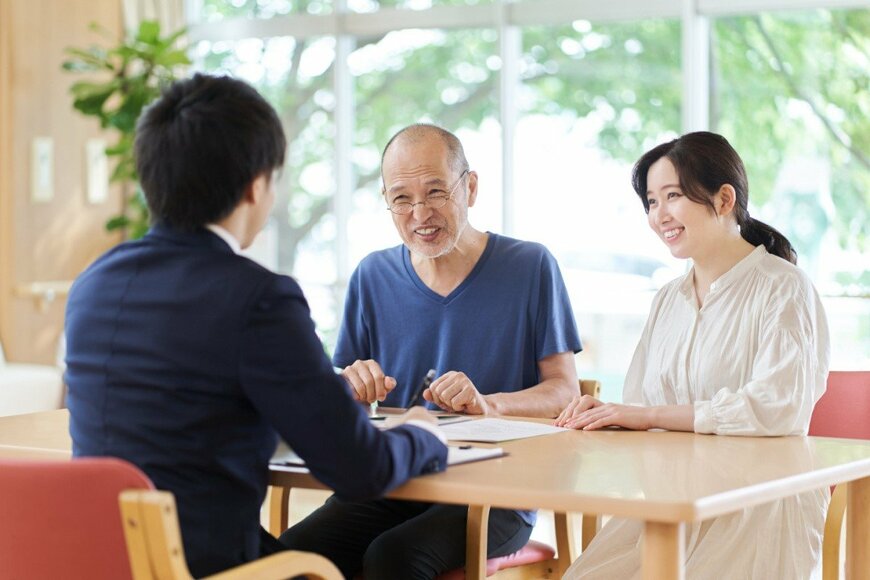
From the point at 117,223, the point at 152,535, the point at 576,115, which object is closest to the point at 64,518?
the point at 152,535

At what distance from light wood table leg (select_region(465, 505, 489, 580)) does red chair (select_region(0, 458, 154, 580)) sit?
2.76ft

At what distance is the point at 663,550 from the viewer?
1.58 meters

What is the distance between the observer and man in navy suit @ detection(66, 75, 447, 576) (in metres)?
1.63

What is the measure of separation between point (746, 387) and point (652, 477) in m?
0.51

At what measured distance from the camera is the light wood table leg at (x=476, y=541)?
2.25m

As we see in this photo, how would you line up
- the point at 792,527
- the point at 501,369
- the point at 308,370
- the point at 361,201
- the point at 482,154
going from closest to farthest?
1. the point at 308,370
2. the point at 792,527
3. the point at 501,369
4. the point at 482,154
5. the point at 361,201

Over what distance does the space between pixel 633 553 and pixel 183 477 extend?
0.99m

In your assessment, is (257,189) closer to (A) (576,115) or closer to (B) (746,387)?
(B) (746,387)

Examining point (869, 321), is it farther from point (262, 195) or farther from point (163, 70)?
point (262, 195)

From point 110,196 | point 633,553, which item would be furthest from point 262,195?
point 110,196

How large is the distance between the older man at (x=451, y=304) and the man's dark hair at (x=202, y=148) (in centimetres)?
90

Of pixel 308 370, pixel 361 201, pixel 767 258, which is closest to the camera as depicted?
pixel 308 370

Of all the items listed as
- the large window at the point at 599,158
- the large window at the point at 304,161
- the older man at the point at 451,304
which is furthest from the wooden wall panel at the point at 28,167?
the older man at the point at 451,304

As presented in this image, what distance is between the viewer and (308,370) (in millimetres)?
1631
